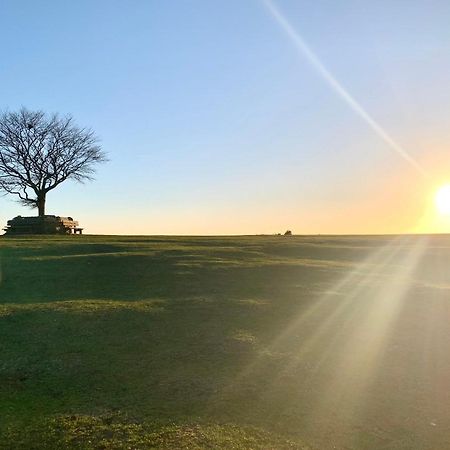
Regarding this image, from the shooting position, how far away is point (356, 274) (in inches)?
915

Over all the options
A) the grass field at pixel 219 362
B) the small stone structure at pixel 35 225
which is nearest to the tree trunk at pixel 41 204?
the small stone structure at pixel 35 225

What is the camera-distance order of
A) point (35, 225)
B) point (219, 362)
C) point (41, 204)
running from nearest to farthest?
point (219, 362), point (35, 225), point (41, 204)

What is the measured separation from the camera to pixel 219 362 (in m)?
10.4

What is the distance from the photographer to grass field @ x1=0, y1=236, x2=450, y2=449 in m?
7.73

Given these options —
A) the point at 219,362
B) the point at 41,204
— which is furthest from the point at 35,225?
the point at 219,362

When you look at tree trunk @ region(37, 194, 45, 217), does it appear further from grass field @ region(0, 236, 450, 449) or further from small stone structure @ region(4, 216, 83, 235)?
grass field @ region(0, 236, 450, 449)

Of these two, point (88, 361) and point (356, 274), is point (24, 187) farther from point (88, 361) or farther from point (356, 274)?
point (88, 361)

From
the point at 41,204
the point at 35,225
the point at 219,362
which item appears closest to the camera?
the point at 219,362

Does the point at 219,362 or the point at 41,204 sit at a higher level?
the point at 41,204

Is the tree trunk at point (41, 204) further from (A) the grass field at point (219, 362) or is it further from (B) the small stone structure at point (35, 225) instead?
(A) the grass field at point (219, 362)

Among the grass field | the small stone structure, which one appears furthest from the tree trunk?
the grass field

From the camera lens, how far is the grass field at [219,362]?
25.3 ft

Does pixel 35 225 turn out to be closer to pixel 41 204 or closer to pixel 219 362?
pixel 41 204

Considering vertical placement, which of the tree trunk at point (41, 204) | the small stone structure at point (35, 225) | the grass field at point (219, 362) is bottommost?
the grass field at point (219, 362)
